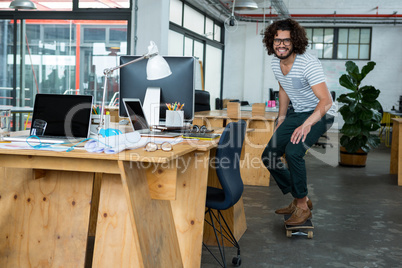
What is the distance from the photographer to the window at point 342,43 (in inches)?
506

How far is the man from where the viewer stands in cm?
316

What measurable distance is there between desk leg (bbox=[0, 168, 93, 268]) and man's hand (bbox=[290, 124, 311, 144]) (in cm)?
146

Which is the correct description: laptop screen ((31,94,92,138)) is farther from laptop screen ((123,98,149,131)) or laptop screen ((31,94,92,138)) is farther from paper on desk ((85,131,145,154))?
paper on desk ((85,131,145,154))

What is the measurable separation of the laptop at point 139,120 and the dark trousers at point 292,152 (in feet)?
3.21

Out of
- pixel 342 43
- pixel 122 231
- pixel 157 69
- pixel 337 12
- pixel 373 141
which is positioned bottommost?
pixel 122 231

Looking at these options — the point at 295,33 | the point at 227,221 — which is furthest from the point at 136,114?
the point at 295,33

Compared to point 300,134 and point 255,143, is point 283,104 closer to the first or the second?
point 300,134

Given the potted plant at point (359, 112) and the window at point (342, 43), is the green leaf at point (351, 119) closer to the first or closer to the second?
the potted plant at point (359, 112)

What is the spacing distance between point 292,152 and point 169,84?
978 millimetres

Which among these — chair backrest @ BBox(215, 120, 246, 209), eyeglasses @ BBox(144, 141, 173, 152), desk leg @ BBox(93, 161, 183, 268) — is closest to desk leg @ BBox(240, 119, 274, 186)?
chair backrest @ BBox(215, 120, 246, 209)

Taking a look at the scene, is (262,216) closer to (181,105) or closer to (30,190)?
(181,105)

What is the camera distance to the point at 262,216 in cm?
392

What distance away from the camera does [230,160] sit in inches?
101

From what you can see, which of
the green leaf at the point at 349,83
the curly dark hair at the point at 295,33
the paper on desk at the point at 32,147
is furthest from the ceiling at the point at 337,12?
the paper on desk at the point at 32,147
